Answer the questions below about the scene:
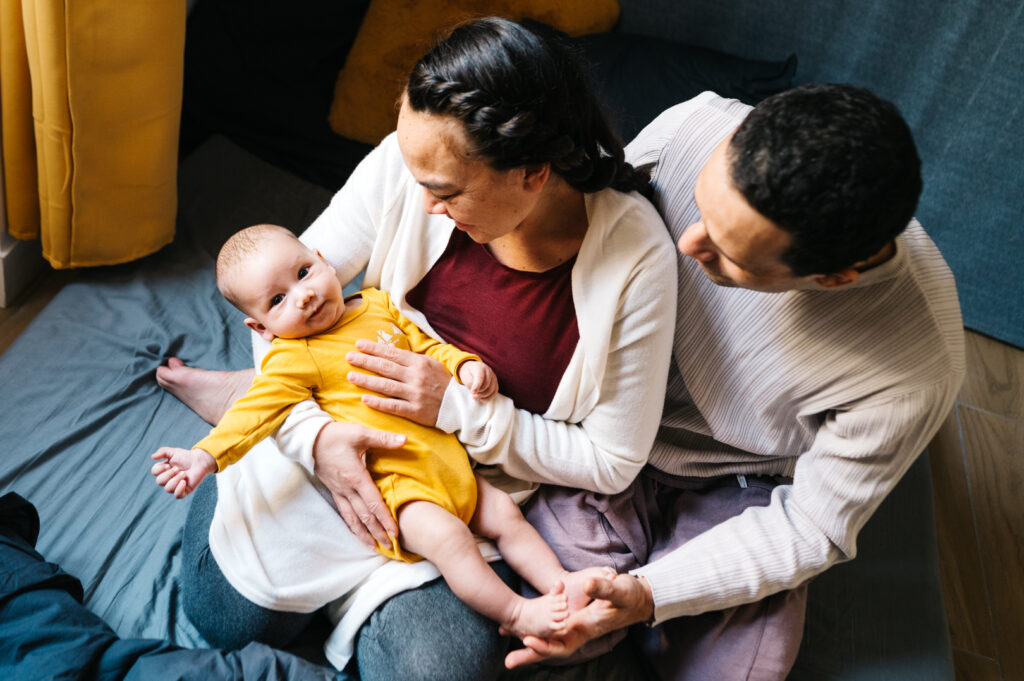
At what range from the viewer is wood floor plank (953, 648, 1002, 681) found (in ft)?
5.64

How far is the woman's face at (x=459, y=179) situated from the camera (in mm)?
1065

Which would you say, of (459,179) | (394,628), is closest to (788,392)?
(459,179)

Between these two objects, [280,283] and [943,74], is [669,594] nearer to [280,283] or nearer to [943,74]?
[280,283]

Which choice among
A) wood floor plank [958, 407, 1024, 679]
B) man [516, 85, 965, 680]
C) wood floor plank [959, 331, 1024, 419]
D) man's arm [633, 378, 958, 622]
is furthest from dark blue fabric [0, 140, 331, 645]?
wood floor plank [959, 331, 1024, 419]

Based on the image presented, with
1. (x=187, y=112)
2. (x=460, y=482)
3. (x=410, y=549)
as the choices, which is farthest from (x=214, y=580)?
(x=187, y=112)

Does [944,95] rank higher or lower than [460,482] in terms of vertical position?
higher

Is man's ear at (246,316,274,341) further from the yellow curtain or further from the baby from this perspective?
the yellow curtain

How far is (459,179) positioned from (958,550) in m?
1.65

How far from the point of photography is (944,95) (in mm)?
2080

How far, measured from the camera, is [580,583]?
1.18 metres

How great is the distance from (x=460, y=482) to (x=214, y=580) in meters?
0.41

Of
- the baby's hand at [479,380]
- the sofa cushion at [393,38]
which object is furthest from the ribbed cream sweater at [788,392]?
the sofa cushion at [393,38]

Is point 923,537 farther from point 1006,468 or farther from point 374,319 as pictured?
point 374,319

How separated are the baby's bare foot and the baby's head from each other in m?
0.57
